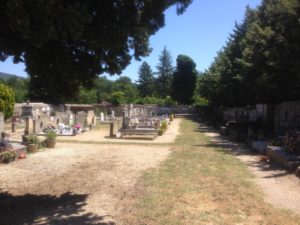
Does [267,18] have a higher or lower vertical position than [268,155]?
higher

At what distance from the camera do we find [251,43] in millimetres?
24734

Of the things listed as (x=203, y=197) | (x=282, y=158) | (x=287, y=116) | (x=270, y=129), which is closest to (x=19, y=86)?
(x=270, y=129)

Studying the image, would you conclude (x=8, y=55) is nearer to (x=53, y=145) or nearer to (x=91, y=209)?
(x=91, y=209)

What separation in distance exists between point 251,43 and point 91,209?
716 inches

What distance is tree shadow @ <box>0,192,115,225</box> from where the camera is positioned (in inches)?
323

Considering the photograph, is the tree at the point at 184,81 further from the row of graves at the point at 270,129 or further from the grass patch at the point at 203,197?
the grass patch at the point at 203,197

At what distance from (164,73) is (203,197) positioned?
102613 mm

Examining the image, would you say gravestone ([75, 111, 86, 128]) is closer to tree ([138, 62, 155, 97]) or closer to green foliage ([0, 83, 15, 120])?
green foliage ([0, 83, 15, 120])

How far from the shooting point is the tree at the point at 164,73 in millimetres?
109125

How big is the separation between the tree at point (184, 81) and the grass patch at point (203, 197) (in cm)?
7281

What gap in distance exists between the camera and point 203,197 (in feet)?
33.4

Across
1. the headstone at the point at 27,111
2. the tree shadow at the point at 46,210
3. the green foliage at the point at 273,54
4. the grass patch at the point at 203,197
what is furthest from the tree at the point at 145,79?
the tree shadow at the point at 46,210

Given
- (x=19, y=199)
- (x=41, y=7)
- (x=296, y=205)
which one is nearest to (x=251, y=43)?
(x=296, y=205)

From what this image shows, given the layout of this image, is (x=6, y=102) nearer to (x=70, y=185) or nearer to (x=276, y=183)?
(x=70, y=185)
